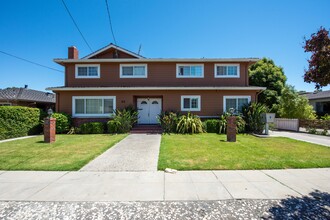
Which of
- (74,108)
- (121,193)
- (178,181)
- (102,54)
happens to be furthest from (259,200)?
(102,54)

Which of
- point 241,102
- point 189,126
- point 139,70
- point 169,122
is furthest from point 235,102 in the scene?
point 139,70

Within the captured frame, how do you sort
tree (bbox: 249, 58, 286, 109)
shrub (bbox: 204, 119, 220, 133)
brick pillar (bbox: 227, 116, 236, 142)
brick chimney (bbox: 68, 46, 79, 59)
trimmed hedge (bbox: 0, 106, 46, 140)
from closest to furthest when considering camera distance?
brick pillar (bbox: 227, 116, 236, 142) < trimmed hedge (bbox: 0, 106, 46, 140) < shrub (bbox: 204, 119, 220, 133) < brick chimney (bbox: 68, 46, 79, 59) < tree (bbox: 249, 58, 286, 109)

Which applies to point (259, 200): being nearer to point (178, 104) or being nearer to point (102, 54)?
point (178, 104)

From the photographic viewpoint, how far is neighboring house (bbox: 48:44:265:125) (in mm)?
15062

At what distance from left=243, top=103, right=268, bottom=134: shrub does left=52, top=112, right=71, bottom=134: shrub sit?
13.6 metres

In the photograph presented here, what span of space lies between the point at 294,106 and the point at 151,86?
14.1 metres

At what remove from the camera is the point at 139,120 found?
16.0 meters

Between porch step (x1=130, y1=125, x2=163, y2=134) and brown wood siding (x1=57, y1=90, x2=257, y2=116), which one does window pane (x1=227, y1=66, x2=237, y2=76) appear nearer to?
brown wood siding (x1=57, y1=90, x2=257, y2=116)

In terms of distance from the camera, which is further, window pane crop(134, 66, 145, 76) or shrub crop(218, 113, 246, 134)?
window pane crop(134, 66, 145, 76)

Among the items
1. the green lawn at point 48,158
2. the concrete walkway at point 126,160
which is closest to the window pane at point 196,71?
the concrete walkway at point 126,160

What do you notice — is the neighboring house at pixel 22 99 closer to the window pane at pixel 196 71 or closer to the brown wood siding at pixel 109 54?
the brown wood siding at pixel 109 54

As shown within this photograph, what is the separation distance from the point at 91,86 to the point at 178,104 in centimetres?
764

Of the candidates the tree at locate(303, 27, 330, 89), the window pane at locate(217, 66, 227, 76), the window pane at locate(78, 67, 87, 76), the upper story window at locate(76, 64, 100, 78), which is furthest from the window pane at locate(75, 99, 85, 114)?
the tree at locate(303, 27, 330, 89)

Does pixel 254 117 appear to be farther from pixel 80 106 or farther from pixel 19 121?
pixel 19 121
